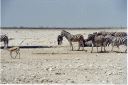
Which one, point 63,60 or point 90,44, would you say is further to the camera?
point 90,44

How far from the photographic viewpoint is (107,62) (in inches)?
643

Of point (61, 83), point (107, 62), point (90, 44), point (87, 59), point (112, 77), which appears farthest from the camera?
point (90, 44)

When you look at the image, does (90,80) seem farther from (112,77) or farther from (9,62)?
(9,62)

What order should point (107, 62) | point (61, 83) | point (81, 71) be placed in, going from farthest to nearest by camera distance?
point (107, 62) → point (81, 71) → point (61, 83)

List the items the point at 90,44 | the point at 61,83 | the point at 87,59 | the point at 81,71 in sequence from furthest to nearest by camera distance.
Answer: the point at 90,44, the point at 87,59, the point at 81,71, the point at 61,83

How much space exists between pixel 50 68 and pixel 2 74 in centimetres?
180

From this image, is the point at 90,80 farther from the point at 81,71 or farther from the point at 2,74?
the point at 2,74

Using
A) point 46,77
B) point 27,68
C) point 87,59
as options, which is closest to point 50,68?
point 27,68

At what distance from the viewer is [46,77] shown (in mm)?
12500

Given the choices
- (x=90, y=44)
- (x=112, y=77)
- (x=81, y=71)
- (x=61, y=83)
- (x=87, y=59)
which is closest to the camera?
(x=61, y=83)

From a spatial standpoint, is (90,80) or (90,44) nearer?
(90,80)

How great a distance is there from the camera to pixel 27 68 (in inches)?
568

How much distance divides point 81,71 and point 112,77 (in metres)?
1.44

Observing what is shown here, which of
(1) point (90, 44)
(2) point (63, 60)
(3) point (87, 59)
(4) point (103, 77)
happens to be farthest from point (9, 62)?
(1) point (90, 44)
